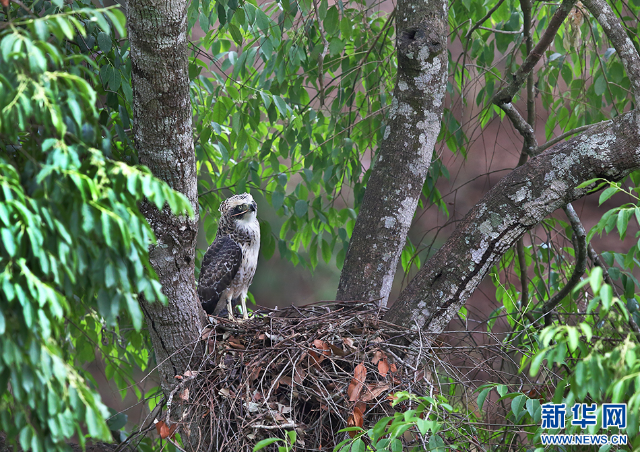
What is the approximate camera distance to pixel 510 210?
2109 millimetres

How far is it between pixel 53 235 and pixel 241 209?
220 centimetres

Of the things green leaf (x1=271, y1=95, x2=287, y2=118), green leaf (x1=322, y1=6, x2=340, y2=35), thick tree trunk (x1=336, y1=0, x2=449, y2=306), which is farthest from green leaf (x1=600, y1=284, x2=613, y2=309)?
green leaf (x1=322, y1=6, x2=340, y2=35)

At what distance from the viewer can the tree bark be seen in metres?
2.00

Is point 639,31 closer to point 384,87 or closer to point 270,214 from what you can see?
point 384,87

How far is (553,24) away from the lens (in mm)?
2418

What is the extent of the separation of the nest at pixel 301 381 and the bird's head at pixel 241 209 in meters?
1.07

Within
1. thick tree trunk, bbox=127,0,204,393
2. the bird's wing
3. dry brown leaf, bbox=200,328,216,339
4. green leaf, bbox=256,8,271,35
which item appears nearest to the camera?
thick tree trunk, bbox=127,0,204,393

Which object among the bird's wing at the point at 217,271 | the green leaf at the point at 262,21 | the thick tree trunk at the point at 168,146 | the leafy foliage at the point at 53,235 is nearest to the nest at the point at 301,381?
the thick tree trunk at the point at 168,146

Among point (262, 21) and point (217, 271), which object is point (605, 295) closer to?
point (262, 21)

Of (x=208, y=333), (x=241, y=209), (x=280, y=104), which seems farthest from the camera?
(x=241, y=209)

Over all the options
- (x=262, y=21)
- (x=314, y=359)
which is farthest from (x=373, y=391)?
(x=262, y=21)

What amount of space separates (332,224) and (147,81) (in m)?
1.86

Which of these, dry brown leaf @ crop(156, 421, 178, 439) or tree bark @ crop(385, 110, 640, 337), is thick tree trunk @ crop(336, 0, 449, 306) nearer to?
tree bark @ crop(385, 110, 640, 337)

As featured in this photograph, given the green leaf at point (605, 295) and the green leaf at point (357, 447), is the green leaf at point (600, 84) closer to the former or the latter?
the green leaf at point (605, 295)
